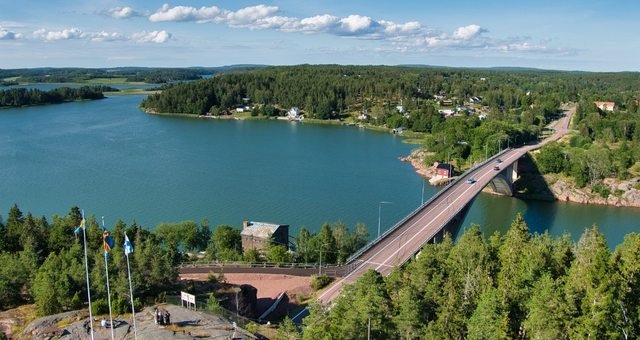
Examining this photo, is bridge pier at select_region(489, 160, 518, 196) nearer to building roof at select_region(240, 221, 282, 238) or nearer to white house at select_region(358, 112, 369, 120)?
building roof at select_region(240, 221, 282, 238)

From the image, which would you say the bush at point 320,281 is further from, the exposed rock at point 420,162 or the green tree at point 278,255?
the exposed rock at point 420,162

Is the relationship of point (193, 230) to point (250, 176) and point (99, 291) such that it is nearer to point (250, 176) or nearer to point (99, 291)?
point (99, 291)

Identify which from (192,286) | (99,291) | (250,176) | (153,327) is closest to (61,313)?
(99,291)

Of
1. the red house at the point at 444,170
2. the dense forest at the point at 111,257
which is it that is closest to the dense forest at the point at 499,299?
the dense forest at the point at 111,257

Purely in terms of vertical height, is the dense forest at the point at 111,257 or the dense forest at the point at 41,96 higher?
the dense forest at the point at 41,96

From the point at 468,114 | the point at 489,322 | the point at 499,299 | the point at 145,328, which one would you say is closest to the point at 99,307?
the point at 145,328
